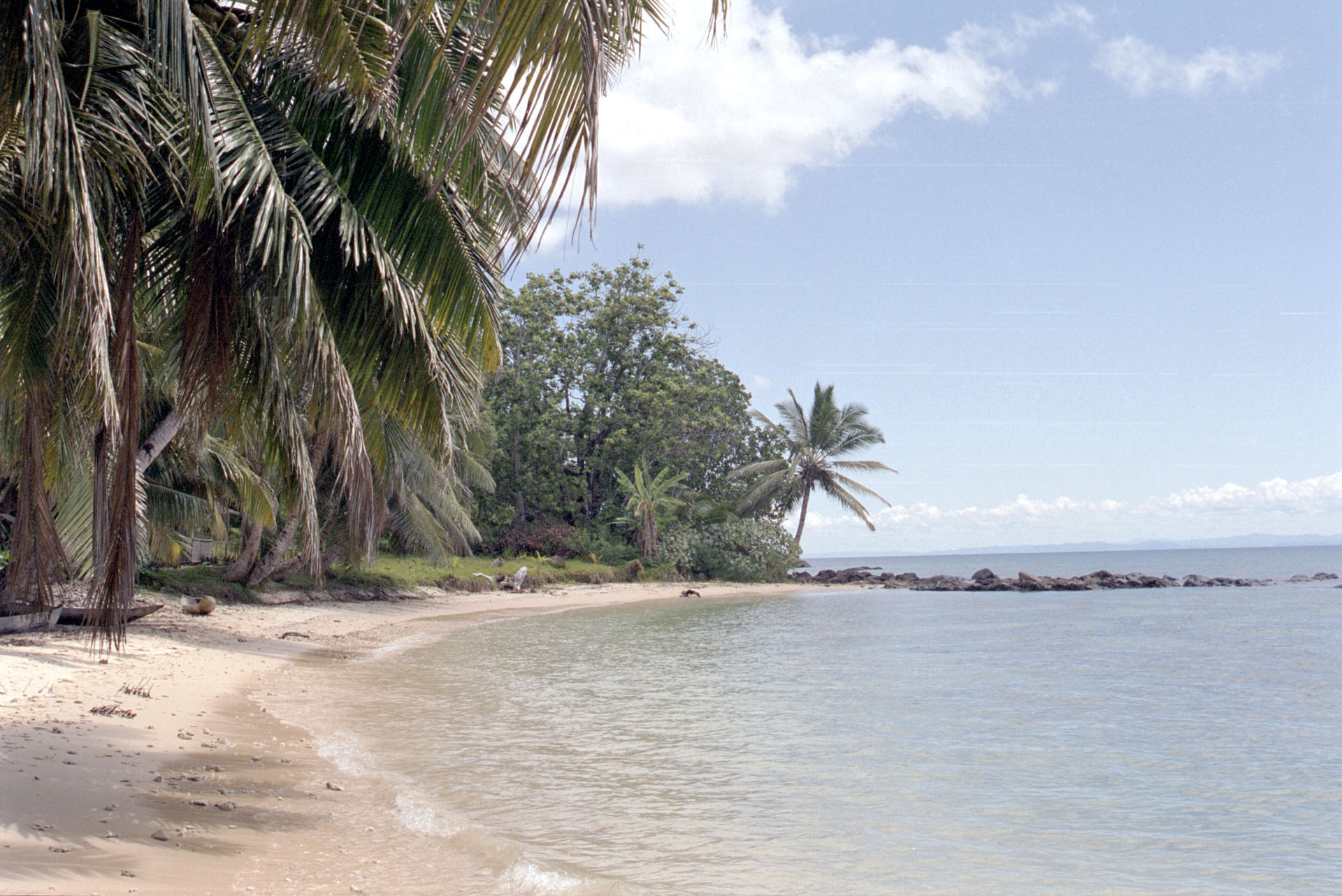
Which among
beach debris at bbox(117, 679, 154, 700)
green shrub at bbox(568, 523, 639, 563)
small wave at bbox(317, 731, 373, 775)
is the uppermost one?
green shrub at bbox(568, 523, 639, 563)

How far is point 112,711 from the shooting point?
7.27 m

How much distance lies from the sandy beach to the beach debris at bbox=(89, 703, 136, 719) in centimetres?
2

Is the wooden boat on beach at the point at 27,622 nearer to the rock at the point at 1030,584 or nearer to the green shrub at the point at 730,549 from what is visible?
the green shrub at the point at 730,549

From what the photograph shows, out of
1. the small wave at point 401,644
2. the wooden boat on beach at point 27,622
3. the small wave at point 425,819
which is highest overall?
the wooden boat on beach at point 27,622

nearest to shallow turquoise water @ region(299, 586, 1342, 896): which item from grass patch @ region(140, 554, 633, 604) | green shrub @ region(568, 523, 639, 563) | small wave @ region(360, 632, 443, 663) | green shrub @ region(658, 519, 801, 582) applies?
small wave @ region(360, 632, 443, 663)

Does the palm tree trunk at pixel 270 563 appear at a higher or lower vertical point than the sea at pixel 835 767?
higher

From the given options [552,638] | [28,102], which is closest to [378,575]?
[552,638]

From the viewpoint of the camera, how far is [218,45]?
20.6 feet

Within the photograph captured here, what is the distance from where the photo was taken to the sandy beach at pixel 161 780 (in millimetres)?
4207

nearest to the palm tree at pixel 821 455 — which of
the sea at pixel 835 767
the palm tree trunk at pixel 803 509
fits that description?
the palm tree trunk at pixel 803 509

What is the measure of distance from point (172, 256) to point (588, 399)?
1132 inches

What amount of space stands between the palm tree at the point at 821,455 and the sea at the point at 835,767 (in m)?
21.9

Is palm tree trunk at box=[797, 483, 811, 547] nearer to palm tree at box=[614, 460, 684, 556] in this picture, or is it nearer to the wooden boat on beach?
palm tree at box=[614, 460, 684, 556]

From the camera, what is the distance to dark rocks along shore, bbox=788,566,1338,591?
41.0 metres
